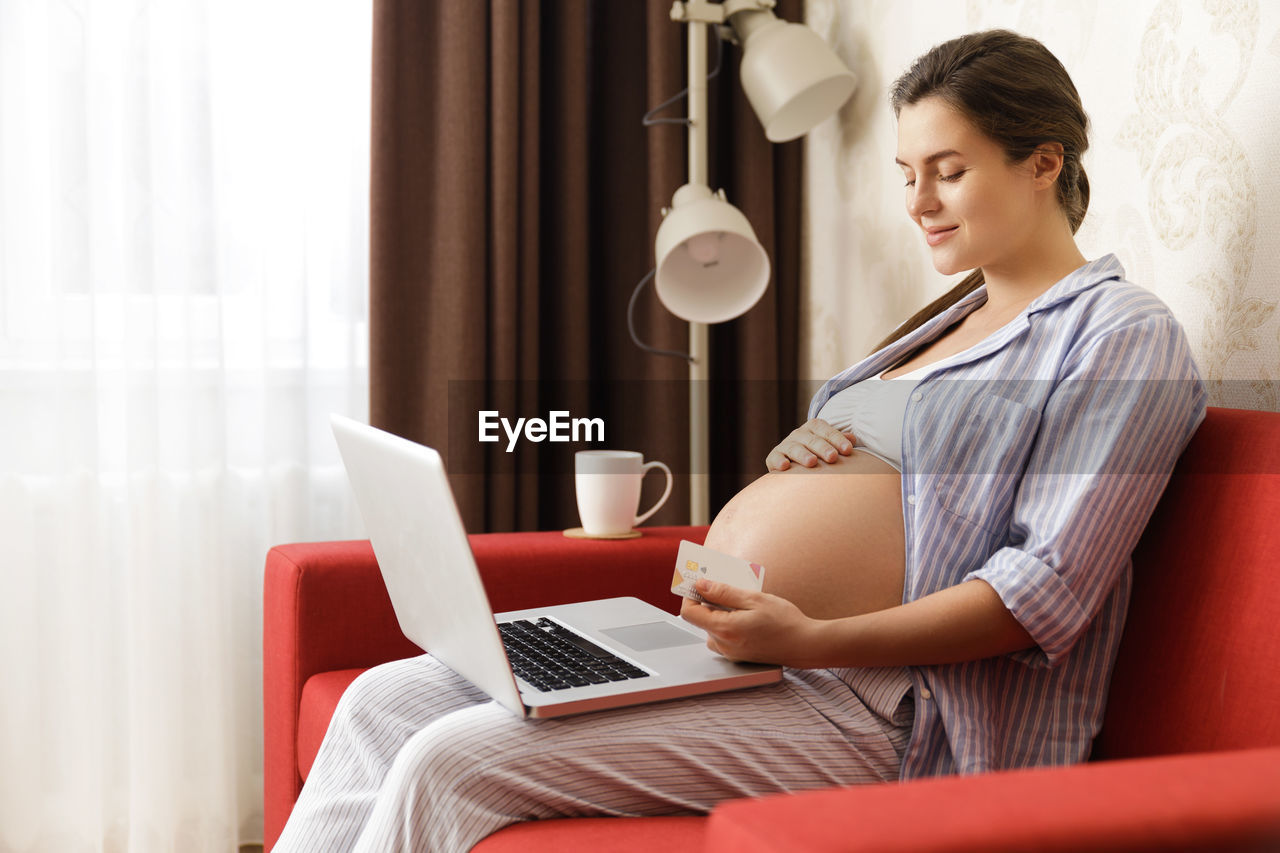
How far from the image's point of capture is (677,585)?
1.00 meters

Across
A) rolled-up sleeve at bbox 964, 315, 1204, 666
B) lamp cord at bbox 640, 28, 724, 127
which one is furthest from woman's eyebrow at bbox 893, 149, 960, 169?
lamp cord at bbox 640, 28, 724, 127

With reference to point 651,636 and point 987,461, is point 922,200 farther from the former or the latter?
point 651,636

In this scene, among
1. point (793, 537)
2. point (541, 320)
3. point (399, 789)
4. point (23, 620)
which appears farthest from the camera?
point (541, 320)

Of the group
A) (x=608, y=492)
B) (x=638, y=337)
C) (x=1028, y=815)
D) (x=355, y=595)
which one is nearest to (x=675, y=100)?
(x=638, y=337)

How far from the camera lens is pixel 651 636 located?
1152 millimetres

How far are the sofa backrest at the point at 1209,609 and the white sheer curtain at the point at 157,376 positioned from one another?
1458 millimetres

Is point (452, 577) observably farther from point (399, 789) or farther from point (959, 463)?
point (959, 463)

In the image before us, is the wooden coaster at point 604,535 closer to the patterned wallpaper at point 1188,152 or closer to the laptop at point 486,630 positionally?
the laptop at point 486,630

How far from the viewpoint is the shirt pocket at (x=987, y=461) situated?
1014 millimetres

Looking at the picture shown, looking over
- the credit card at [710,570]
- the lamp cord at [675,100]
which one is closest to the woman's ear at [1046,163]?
the credit card at [710,570]

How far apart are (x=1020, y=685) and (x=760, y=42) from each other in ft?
4.26

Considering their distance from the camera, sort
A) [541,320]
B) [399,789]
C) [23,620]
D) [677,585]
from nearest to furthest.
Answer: [399,789] → [677,585] → [23,620] → [541,320]

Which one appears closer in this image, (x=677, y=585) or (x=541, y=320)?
(x=677, y=585)

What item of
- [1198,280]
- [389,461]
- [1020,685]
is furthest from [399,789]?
[1198,280]
